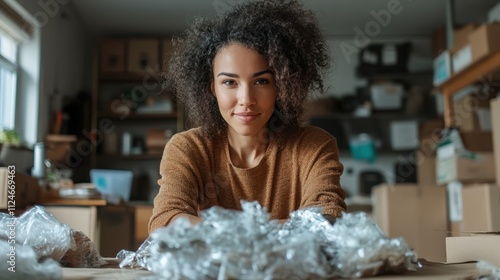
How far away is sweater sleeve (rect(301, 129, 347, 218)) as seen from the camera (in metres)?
1.06

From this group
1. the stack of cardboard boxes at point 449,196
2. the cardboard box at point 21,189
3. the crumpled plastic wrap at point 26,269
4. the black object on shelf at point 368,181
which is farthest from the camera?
the black object on shelf at point 368,181

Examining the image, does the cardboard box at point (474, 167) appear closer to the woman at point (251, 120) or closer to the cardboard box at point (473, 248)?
the woman at point (251, 120)

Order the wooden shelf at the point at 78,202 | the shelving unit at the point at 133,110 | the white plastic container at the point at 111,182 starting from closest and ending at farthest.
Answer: the wooden shelf at the point at 78,202, the white plastic container at the point at 111,182, the shelving unit at the point at 133,110

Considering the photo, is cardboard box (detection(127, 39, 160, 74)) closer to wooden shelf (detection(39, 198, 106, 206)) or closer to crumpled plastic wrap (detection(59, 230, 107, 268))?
wooden shelf (detection(39, 198, 106, 206))

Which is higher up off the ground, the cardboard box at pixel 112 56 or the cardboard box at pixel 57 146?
the cardboard box at pixel 112 56

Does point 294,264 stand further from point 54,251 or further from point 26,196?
point 26,196

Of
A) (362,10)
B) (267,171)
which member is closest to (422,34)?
(362,10)

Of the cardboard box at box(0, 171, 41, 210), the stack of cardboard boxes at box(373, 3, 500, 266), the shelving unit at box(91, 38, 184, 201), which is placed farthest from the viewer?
the shelving unit at box(91, 38, 184, 201)

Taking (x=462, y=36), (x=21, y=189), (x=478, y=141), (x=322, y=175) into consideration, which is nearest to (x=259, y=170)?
(x=322, y=175)

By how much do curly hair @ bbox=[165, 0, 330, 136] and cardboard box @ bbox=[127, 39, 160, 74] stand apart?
3.95m

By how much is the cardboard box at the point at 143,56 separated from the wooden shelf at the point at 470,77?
2455mm

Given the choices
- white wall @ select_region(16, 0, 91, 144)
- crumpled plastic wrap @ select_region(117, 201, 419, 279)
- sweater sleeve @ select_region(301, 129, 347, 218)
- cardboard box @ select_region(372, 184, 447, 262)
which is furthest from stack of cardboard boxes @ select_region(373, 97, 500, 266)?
white wall @ select_region(16, 0, 91, 144)

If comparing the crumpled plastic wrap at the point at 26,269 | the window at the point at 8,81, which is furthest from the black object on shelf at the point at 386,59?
the crumpled plastic wrap at the point at 26,269

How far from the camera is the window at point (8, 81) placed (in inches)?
146
